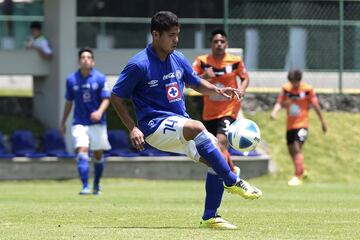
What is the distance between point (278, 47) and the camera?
27250 millimetres

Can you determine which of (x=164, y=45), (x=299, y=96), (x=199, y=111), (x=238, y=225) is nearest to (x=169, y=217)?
(x=238, y=225)

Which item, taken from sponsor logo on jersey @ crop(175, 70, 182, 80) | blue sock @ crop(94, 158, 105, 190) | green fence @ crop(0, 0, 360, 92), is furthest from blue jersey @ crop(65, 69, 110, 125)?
green fence @ crop(0, 0, 360, 92)

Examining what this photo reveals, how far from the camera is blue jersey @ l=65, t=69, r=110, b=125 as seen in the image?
59.9ft

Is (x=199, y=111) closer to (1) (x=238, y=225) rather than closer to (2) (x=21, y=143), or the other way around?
(2) (x=21, y=143)

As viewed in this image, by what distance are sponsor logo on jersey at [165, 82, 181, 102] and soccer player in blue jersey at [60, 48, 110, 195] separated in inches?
288

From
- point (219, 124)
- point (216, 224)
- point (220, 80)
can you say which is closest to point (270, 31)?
point (220, 80)

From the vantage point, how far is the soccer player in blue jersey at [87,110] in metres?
18.1

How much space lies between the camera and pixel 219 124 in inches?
666

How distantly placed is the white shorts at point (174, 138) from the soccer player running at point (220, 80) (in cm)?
572

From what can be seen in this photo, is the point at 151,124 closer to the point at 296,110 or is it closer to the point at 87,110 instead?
the point at 87,110

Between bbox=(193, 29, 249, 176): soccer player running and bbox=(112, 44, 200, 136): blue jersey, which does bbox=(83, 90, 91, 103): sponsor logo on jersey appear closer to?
bbox=(193, 29, 249, 176): soccer player running

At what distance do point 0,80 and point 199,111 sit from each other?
28.4 ft

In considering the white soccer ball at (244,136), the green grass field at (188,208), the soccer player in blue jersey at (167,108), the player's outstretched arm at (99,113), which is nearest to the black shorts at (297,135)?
the green grass field at (188,208)

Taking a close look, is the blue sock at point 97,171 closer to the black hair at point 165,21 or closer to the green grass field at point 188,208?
the green grass field at point 188,208
